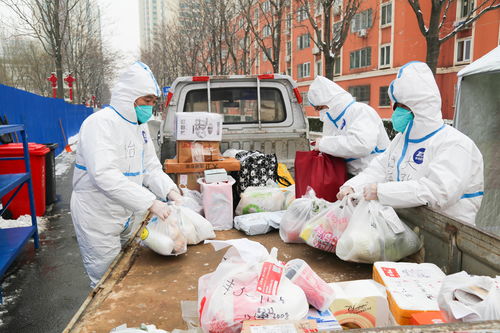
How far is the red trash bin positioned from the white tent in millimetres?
6411

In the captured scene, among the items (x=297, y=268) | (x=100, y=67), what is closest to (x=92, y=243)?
(x=297, y=268)

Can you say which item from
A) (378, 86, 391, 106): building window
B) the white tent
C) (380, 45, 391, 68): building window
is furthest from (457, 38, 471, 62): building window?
the white tent

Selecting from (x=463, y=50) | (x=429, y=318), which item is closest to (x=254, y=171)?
(x=429, y=318)

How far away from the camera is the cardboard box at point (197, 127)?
389 centimetres

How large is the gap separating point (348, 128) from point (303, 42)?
32.0 metres

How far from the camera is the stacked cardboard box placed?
3.76 meters

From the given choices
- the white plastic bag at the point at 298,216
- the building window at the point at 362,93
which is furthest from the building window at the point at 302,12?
the white plastic bag at the point at 298,216

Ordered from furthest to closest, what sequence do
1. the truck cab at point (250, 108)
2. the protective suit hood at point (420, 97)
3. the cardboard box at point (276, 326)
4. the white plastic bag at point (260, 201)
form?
the truck cab at point (250, 108)
the white plastic bag at point (260, 201)
the protective suit hood at point (420, 97)
the cardboard box at point (276, 326)

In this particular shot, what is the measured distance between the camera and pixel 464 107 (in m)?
4.77

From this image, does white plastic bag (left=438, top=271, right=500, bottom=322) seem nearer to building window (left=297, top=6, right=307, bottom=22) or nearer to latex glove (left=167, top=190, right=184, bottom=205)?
latex glove (left=167, top=190, right=184, bottom=205)

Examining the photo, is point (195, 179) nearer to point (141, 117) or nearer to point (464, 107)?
point (141, 117)

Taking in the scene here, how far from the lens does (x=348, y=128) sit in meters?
3.68

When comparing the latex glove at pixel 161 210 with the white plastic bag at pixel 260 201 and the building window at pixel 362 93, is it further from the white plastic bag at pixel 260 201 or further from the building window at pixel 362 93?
the building window at pixel 362 93

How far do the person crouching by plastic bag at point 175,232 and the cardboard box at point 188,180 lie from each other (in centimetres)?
98
